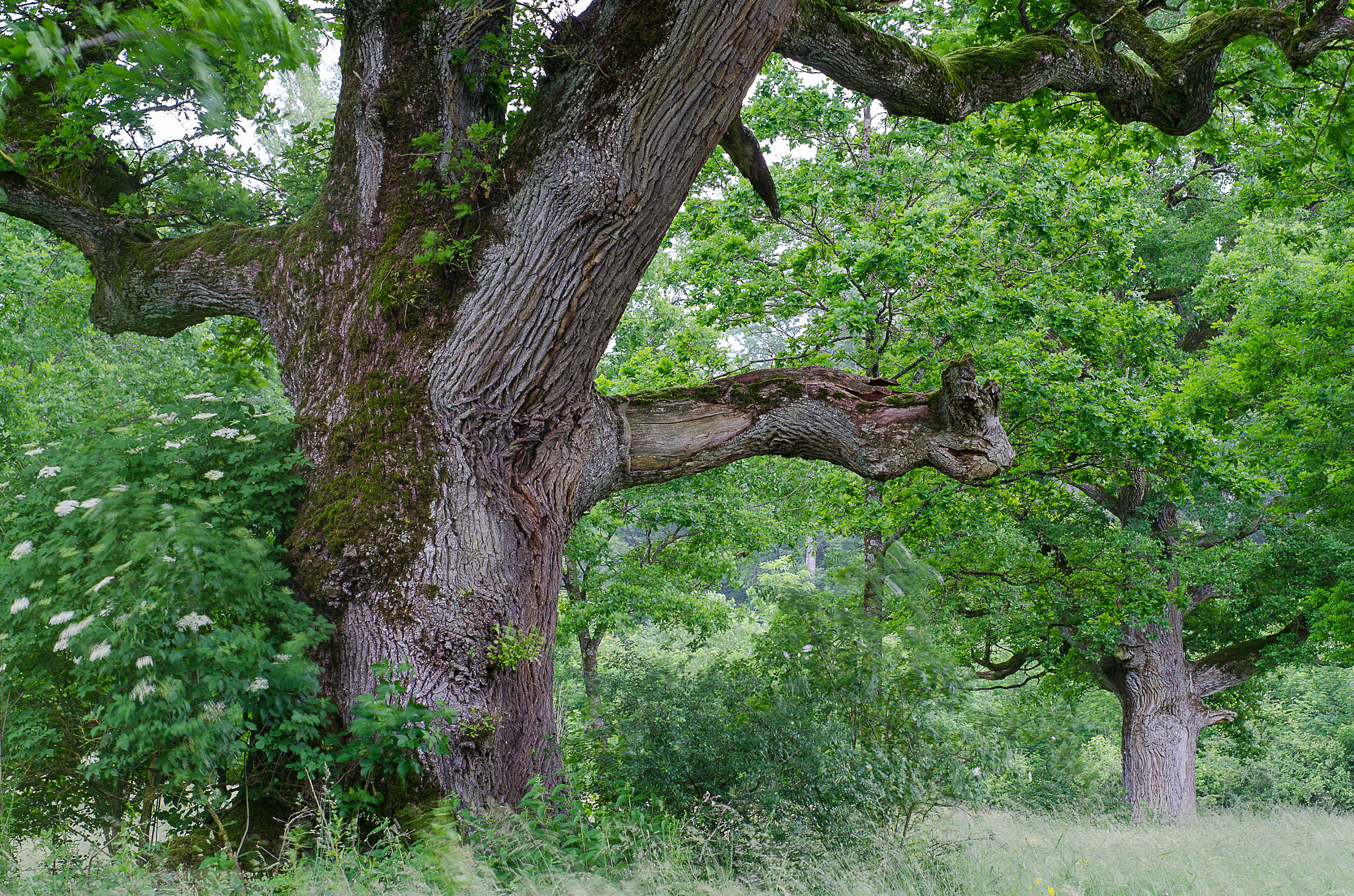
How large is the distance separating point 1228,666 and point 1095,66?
13004 mm

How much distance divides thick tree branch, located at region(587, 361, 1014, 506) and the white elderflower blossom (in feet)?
8.18

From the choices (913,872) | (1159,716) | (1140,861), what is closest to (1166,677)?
(1159,716)

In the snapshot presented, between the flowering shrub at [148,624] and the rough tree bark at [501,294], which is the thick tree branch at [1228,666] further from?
the flowering shrub at [148,624]

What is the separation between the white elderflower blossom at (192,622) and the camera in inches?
131

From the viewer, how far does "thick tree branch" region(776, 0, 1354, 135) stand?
5.29 m

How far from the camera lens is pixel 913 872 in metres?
4.91

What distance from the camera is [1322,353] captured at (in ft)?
34.5

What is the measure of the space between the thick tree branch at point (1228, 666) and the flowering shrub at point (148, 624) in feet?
51.6

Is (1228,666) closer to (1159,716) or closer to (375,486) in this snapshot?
(1159,716)

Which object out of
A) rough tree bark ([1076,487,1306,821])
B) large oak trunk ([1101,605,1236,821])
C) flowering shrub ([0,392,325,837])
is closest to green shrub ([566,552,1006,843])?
flowering shrub ([0,392,325,837])

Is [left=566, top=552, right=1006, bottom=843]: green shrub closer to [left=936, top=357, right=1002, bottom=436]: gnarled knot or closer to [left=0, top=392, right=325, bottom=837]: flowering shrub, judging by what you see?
[left=936, top=357, right=1002, bottom=436]: gnarled knot

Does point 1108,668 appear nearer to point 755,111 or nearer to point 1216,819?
point 1216,819

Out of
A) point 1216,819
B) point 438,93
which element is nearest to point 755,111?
point 438,93

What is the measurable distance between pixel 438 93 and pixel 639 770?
17.2ft
